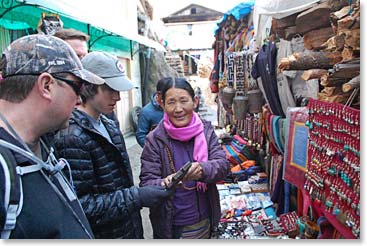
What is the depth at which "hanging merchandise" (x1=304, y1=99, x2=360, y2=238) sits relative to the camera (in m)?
0.99

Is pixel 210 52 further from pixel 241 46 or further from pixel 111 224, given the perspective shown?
pixel 111 224

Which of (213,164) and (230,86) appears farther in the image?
(230,86)

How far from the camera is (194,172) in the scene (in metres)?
1.34

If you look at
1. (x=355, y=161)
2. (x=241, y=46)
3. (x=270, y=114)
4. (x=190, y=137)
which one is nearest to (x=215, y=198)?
(x=190, y=137)

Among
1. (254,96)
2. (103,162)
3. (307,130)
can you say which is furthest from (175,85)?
(254,96)

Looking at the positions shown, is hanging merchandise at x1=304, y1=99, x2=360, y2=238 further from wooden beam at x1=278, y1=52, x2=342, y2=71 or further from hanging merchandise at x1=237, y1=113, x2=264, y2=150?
hanging merchandise at x1=237, y1=113, x2=264, y2=150

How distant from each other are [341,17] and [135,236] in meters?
1.15

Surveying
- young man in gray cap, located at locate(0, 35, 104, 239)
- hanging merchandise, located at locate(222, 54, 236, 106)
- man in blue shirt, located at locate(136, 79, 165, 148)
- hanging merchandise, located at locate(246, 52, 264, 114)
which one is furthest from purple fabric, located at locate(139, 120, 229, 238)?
hanging merchandise, located at locate(222, 54, 236, 106)

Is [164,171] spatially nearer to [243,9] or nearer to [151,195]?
[151,195]

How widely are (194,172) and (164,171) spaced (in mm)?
171

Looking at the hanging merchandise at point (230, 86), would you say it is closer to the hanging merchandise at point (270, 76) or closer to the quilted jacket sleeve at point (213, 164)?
the hanging merchandise at point (270, 76)

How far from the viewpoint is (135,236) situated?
133cm

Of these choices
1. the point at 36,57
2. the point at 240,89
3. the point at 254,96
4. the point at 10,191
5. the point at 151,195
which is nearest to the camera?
the point at 10,191

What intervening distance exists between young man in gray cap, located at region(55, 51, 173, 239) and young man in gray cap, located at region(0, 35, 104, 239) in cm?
29
